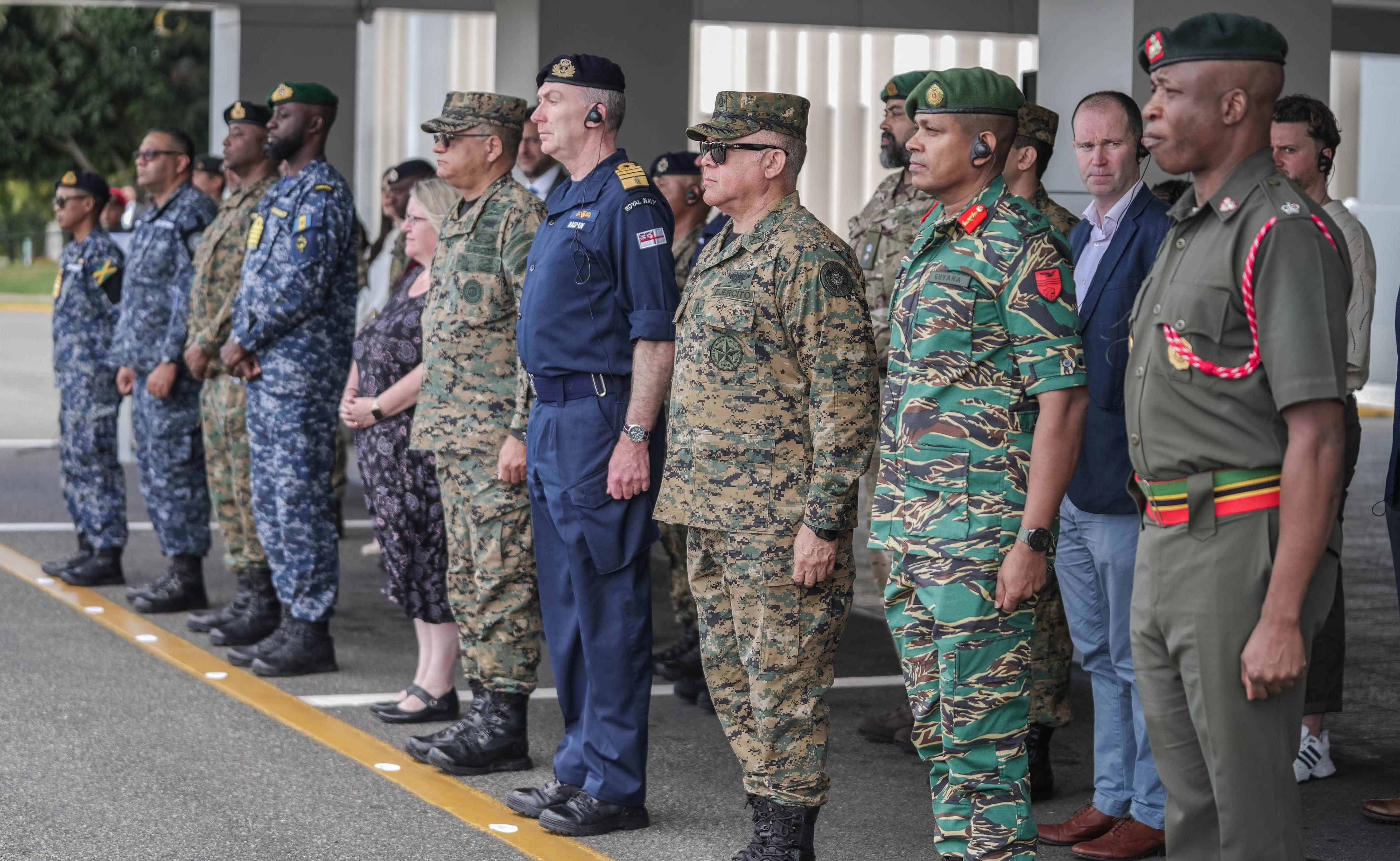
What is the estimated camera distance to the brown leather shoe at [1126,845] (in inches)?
166

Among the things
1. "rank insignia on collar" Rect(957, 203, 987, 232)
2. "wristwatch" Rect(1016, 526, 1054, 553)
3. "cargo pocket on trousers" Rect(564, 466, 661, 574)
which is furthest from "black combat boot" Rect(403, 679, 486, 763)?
"rank insignia on collar" Rect(957, 203, 987, 232)

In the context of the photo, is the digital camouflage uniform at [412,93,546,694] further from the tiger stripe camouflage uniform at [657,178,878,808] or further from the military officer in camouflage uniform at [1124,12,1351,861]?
the military officer in camouflage uniform at [1124,12,1351,861]

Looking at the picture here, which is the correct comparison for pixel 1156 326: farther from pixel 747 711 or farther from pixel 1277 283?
pixel 747 711

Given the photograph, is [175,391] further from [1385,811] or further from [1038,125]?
[1385,811]

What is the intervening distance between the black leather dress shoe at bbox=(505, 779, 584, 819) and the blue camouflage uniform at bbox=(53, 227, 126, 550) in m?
4.20

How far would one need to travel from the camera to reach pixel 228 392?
21.9ft

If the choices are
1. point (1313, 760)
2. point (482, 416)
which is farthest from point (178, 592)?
point (1313, 760)

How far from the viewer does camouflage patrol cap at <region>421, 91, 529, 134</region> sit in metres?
4.96

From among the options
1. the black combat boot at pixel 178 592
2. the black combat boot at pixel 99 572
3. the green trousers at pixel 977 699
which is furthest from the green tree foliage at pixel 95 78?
the green trousers at pixel 977 699

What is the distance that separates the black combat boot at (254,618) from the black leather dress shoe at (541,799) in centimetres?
251

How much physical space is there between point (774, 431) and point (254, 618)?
3.54 m

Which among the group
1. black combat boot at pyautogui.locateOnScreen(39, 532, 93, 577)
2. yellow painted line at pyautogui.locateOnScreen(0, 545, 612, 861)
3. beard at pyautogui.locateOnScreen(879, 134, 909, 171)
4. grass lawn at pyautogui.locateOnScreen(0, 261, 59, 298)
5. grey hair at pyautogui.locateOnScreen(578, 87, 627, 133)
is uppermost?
grass lawn at pyautogui.locateOnScreen(0, 261, 59, 298)

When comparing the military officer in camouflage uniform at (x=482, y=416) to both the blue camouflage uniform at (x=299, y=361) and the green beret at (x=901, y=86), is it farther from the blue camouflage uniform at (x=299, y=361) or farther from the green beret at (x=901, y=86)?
the green beret at (x=901, y=86)

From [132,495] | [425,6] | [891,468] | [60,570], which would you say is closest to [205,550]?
[60,570]
